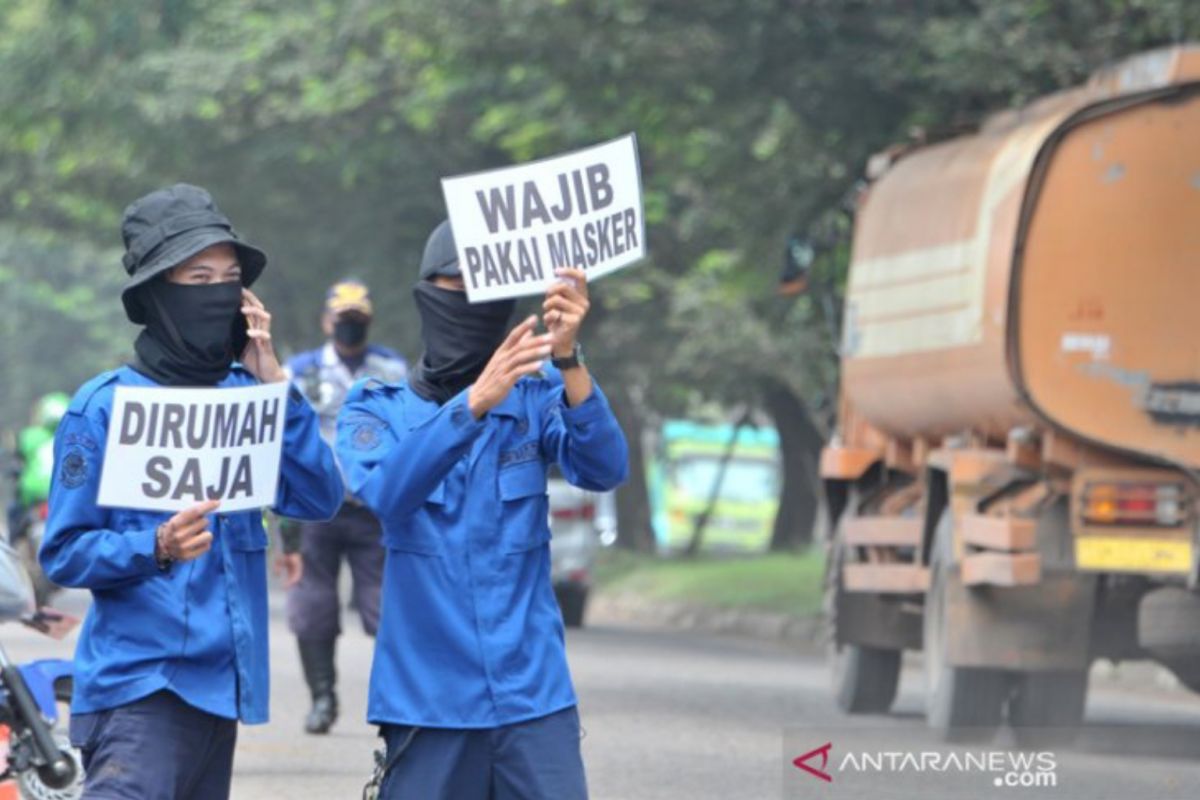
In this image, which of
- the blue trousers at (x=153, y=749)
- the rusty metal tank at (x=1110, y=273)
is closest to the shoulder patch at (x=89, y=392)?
the blue trousers at (x=153, y=749)

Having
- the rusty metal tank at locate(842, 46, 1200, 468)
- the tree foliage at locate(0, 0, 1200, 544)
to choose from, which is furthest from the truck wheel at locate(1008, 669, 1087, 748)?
the tree foliage at locate(0, 0, 1200, 544)

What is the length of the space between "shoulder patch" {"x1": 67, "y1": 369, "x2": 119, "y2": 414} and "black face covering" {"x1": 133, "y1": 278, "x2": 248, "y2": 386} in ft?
0.21

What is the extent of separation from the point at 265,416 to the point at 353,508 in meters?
6.30

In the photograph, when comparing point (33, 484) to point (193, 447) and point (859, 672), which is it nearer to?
point (859, 672)

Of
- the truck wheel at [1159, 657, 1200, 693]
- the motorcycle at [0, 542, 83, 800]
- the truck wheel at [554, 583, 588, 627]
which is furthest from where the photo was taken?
the truck wheel at [554, 583, 588, 627]

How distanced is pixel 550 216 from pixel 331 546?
6.37 meters

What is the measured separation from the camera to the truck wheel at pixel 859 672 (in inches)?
609

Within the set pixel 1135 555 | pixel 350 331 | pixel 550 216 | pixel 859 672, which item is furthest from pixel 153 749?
pixel 859 672

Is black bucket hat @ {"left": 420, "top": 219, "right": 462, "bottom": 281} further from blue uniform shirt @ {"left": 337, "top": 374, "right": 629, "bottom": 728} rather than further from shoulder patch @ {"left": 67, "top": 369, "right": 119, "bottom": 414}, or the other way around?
shoulder patch @ {"left": 67, "top": 369, "right": 119, "bottom": 414}

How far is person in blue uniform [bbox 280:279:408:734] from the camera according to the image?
471 inches

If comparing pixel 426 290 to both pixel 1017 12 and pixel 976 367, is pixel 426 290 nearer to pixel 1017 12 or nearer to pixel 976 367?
pixel 976 367

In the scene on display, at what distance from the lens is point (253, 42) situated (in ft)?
90.2

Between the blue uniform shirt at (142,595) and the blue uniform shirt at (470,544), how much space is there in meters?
0.26

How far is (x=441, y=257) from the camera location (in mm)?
5895
